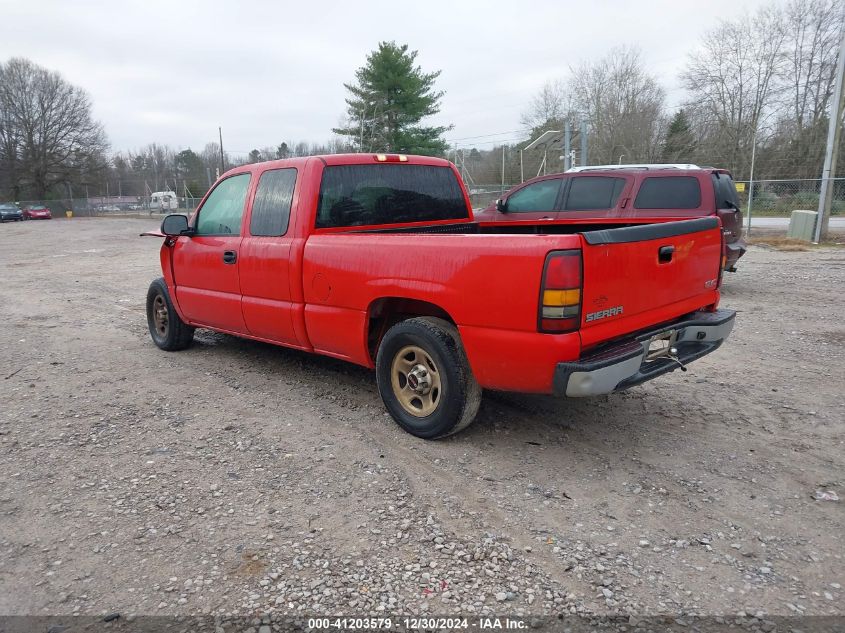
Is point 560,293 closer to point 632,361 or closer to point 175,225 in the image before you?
point 632,361

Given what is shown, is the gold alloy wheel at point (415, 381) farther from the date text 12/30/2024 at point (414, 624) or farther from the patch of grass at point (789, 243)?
the patch of grass at point (789, 243)

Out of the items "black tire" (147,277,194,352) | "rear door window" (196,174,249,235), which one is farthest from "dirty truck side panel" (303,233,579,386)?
"black tire" (147,277,194,352)

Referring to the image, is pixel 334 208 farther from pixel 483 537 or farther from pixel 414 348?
pixel 483 537

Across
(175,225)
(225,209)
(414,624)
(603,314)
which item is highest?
(225,209)

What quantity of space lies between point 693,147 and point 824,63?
7.33 metres

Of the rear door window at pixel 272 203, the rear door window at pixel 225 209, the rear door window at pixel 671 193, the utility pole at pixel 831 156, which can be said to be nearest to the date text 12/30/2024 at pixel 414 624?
the rear door window at pixel 272 203

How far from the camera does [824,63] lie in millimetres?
31781

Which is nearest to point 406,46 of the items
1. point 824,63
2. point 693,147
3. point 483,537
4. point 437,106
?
point 437,106

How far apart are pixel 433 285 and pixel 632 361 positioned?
1222 millimetres

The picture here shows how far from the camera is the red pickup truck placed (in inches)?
125

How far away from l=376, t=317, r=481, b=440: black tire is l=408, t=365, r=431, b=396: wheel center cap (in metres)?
0.03

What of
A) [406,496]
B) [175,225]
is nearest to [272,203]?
[175,225]

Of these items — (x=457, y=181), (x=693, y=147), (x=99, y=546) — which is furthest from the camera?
(x=693, y=147)

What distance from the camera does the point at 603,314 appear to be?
3281mm
